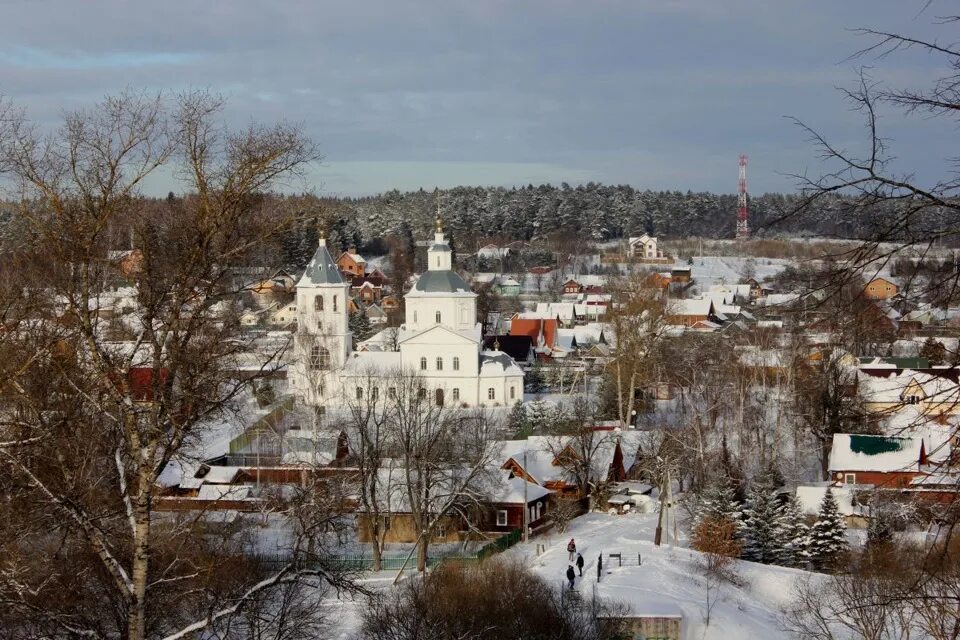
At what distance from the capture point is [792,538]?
2530 cm

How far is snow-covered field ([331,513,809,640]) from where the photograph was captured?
19594mm

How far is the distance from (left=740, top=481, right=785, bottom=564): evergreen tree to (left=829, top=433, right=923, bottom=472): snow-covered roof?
452cm

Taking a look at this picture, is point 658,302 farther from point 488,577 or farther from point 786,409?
point 488,577

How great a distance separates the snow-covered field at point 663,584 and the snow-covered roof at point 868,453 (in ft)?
20.9

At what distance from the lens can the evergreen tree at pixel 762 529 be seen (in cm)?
2528

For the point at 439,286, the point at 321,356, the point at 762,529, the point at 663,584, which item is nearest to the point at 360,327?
the point at 439,286

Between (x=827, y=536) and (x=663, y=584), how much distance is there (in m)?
5.30

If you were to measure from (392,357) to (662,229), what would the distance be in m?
88.6

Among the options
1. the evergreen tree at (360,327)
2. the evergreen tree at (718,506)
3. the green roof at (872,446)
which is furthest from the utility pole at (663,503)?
the evergreen tree at (360,327)

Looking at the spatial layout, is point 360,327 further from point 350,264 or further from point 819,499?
point 819,499

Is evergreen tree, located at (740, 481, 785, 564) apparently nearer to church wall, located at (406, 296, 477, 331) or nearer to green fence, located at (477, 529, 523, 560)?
green fence, located at (477, 529, 523, 560)

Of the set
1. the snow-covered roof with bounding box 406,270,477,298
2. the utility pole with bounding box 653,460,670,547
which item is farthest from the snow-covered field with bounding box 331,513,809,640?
the snow-covered roof with bounding box 406,270,477,298

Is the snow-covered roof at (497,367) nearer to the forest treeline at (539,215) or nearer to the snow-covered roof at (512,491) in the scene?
the snow-covered roof at (512,491)

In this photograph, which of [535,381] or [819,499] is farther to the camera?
[535,381]
